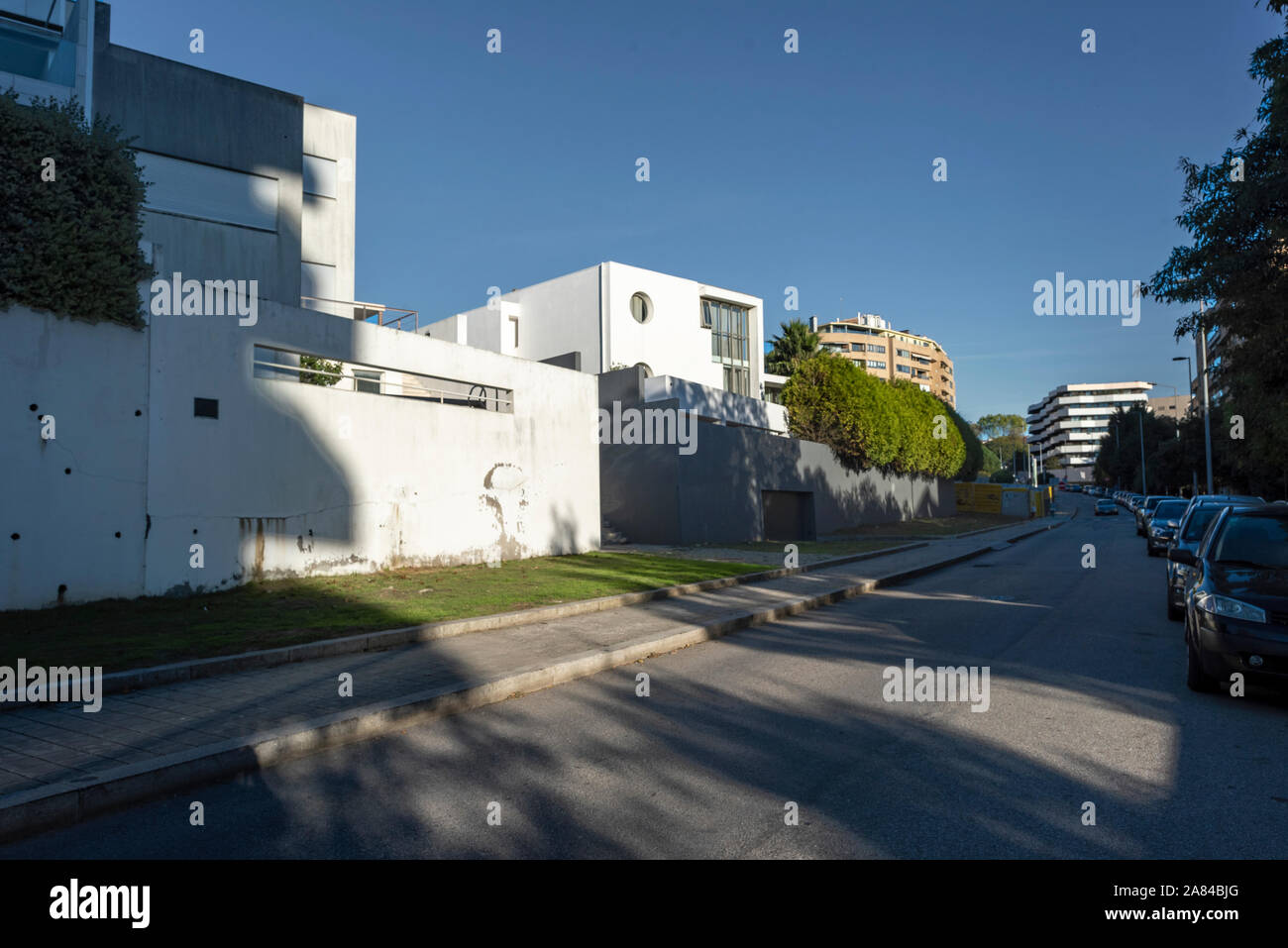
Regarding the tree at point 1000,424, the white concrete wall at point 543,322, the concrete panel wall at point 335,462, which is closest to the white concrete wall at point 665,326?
the white concrete wall at point 543,322

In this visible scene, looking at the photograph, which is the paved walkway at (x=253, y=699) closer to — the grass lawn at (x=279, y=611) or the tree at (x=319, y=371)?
the grass lawn at (x=279, y=611)

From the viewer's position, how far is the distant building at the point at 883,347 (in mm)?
120500

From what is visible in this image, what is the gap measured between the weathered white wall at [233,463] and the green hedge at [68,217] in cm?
33

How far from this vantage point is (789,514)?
30.6 meters

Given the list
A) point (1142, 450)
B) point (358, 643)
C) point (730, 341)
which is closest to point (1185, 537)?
point (358, 643)

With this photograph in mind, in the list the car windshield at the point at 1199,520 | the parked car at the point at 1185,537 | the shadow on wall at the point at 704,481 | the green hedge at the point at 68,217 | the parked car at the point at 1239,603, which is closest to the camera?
the parked car at the point at 1239,603

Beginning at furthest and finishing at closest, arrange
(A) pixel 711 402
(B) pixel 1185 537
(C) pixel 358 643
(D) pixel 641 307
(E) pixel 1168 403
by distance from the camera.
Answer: (E) pixel 1168 403
(D) pixel 641 307
(A) pixel 711 402
(B) pixel 1185 537
(C) pixel 358 643

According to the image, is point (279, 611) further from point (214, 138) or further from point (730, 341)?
point (730, 341)

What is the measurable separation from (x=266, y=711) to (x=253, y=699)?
45 cm

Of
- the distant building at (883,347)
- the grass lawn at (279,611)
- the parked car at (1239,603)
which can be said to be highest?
the distant building at (883,347)

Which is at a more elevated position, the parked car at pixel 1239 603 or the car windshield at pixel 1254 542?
the car windshield at pixel 1254 542

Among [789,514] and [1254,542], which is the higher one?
[1254,542]

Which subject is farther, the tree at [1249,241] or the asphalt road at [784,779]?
the tree at [1249,241]

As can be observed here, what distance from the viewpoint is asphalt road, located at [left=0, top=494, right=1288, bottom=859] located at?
155 inches
